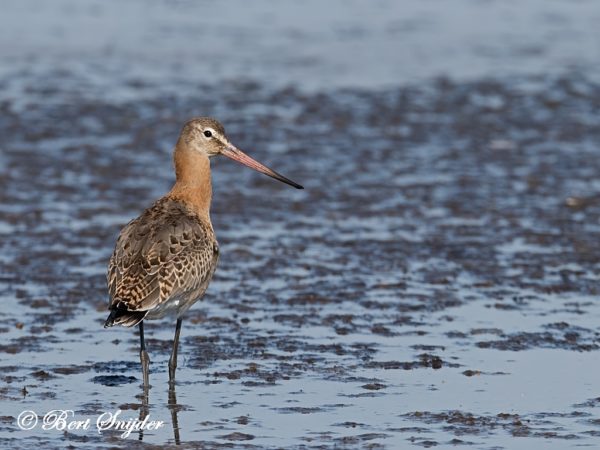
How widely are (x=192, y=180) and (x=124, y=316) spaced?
1.43m

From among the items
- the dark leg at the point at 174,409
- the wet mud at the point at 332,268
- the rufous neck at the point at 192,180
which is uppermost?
the rufous neck at the point at 192,180

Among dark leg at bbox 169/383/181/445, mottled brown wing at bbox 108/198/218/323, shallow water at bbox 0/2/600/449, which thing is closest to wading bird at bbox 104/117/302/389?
mottled brown wing at bbox 108/198/218/323

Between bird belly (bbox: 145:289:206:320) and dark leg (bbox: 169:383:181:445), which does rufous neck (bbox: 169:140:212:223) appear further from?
dark leg (bbox: 169:383:181:445)

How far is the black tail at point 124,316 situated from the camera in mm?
8258

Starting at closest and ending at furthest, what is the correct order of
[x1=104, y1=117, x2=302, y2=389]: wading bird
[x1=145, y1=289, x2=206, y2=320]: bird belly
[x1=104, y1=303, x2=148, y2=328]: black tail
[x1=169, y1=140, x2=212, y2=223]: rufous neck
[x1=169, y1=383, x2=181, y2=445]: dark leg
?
[x1=169, y1=383, x2=181, y2=445]: dark leg, [x1=104, y1=303, x2=148, y2=328]: black tail, [x1=104, y1=117, x2=302, y2=389]: wading bird, [x1=145, y1=289, x2=206, y2=320]: bird belly, [x1=169, y1=140, x2=212, y2=223]: rufous neck

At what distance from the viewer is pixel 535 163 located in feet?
50.1

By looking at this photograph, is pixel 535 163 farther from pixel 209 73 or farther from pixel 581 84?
pixel 209 73

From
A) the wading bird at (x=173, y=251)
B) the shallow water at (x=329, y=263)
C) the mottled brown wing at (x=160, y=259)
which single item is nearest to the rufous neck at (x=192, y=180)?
the wading bird at (x=173, y=251)

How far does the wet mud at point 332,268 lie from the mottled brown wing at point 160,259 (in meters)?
0.63

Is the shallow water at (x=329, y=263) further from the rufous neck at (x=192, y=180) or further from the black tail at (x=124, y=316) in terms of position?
the rufous neck at (x=192, y=180)

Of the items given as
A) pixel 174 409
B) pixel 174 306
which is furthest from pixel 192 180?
pixel 174 409

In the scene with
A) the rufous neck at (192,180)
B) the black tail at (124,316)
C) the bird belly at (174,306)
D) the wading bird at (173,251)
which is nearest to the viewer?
the black tail at (124,316)

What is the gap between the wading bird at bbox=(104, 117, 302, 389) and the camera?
8.39 m

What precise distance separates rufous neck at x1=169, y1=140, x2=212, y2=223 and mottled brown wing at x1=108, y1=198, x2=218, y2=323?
0.16 meters
